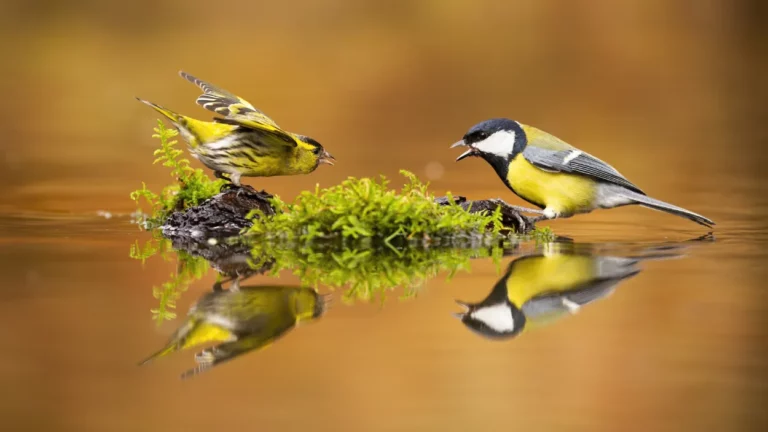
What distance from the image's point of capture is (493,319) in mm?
3691

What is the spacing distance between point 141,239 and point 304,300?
2038 mm

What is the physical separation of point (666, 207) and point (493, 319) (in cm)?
285

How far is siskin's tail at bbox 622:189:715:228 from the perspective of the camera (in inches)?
241

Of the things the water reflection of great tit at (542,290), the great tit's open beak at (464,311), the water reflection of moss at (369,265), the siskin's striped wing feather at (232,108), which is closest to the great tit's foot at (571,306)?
the water reflection of great tit at (542,290)

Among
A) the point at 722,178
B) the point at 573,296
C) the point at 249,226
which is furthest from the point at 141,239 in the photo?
the point at 722,178

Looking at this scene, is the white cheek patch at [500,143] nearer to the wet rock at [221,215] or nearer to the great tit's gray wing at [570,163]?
the great tit's gray wing at [570,163]

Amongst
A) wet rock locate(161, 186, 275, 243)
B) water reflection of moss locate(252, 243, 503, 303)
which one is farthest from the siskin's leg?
wet rock locate(161, 186, 275, 243)

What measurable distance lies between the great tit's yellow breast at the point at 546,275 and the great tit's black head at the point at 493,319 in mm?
80

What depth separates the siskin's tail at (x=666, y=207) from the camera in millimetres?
6129

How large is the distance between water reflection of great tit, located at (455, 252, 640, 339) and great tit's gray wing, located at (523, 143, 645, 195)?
3.73 ft

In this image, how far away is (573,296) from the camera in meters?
4.00

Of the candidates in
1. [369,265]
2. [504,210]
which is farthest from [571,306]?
[504,210]

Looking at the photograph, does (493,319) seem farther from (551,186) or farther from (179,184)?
(179,184)

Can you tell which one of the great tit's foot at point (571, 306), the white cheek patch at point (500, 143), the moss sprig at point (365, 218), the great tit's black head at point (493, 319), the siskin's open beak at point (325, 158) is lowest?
the great tit's black head at point (493, 319)
